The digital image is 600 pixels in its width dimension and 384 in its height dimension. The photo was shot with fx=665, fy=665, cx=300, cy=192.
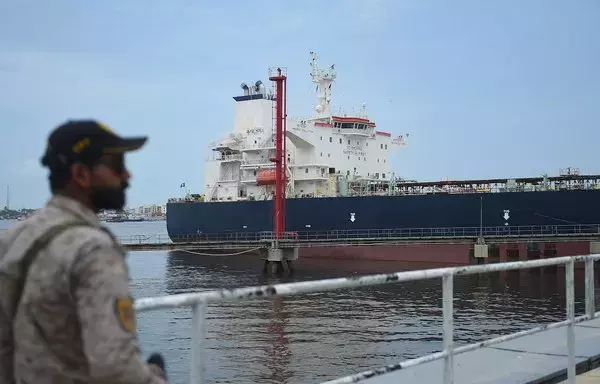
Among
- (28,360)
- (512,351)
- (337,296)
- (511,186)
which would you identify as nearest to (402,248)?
(511,186)

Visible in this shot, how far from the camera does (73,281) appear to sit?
142cm

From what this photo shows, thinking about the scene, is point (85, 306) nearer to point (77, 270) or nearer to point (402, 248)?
point (77, 270)

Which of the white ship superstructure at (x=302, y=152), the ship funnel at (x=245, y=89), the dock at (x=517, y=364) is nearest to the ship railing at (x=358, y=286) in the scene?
the dock at (x=517, y=364)

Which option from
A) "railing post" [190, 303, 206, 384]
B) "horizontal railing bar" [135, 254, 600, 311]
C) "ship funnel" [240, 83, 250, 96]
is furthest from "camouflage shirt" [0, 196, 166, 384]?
"ship funnel" [240, 83, 250, 96]

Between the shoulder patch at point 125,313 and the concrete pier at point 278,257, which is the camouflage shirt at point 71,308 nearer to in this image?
the shoulder patch at point 125,313

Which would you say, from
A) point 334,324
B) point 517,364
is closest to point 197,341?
point 517,364

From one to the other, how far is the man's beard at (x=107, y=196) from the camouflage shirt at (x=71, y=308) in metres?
0.05

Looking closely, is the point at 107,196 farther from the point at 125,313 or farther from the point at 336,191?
the point at 336,191

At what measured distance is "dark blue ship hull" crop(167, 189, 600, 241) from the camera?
26.5 m

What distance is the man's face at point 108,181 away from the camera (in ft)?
5.14

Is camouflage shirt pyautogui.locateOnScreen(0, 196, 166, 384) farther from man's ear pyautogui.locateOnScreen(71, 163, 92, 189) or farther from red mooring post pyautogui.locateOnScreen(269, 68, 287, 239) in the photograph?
red mooring post pyautogui.locateOnScreen(269, 68, 287, 239)

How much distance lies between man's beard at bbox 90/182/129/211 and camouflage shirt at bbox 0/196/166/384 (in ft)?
0.17

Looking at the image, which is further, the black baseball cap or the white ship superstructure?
the white ship superstructure

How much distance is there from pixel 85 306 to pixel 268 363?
361 inches
